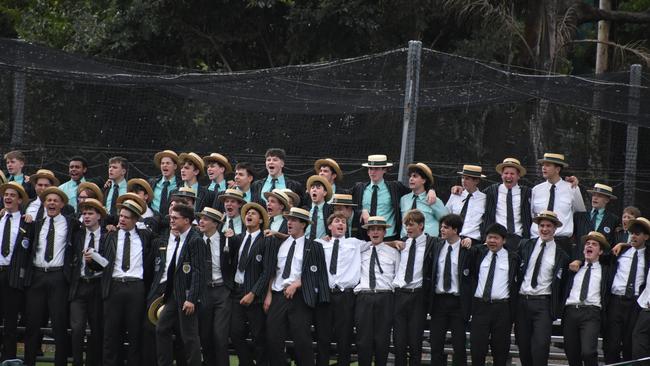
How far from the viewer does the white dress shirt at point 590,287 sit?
12219mm

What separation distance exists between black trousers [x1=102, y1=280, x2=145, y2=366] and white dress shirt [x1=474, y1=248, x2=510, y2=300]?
3.55 m

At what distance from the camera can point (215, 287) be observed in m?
12.6

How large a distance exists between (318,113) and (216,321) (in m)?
2.56

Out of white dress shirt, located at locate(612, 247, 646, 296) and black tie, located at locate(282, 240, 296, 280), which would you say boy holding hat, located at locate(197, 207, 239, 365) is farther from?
white dress shirt, located at locate(612, 247, 646, 296)

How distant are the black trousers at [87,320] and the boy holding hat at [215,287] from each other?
1.18 meters

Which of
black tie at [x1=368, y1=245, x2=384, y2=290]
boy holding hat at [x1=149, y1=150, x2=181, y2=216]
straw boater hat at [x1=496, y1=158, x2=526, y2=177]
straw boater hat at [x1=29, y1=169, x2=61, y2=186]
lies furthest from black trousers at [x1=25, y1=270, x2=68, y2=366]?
straw boater hat at [x1=496, y1=158, x2=526, y2=177]

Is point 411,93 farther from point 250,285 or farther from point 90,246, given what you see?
point 90,246

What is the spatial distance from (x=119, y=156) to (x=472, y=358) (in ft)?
14.9

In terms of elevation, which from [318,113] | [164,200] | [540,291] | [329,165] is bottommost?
[540,291]

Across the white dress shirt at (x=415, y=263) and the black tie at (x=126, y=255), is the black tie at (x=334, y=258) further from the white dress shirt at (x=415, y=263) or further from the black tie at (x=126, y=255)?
the black tie at (x=126, y=255)

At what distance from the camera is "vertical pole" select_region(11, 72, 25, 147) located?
13469mm

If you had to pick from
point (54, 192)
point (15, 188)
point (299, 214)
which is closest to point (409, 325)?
point (299, 214)

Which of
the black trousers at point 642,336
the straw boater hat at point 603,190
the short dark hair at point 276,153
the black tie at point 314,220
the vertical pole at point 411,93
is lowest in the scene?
the black trousers at point 642,336

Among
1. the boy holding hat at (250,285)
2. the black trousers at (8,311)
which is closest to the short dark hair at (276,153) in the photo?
the boy holding hat at (250,285)
